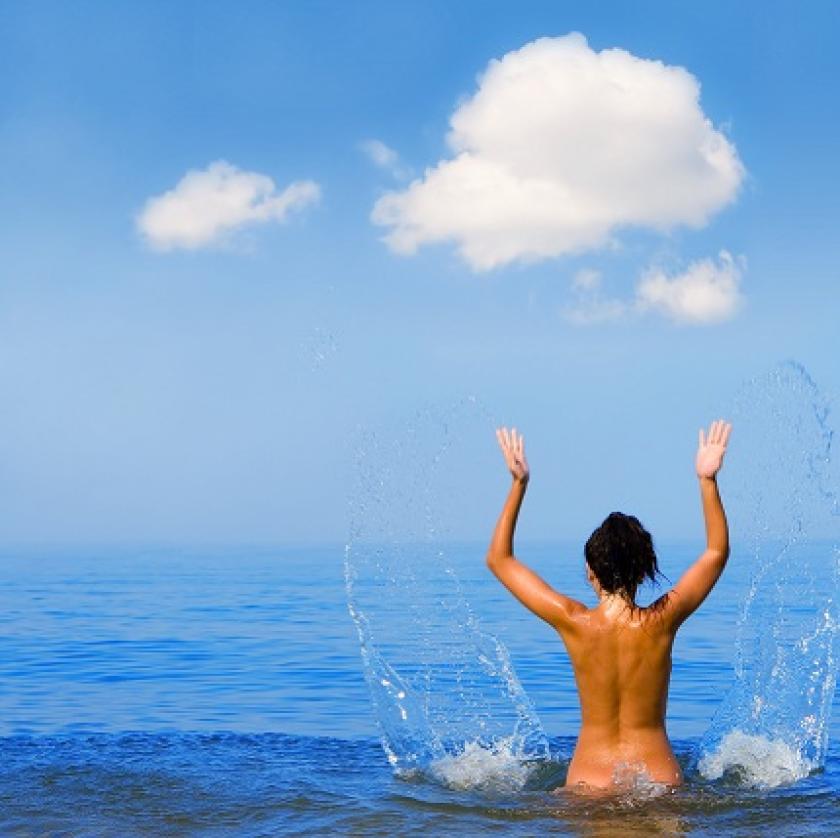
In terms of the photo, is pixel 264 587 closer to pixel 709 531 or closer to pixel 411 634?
pixel 411 634

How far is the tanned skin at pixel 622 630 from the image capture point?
736 centimetres

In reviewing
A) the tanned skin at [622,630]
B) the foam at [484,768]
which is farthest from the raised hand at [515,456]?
the foam at [484,768]

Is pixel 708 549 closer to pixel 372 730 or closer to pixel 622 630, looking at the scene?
pixel 622 630

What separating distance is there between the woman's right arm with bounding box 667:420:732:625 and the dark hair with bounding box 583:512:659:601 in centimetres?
22

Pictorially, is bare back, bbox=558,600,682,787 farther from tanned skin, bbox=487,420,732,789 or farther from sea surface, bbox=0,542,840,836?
sea surface, bbox=0,542,840,836

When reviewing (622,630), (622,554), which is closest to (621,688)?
(622,630)

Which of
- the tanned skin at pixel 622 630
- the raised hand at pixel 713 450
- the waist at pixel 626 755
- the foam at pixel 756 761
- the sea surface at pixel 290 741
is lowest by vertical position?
the sea surface at pixel 290 741

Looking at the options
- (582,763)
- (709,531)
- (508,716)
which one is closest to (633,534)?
(709,531)

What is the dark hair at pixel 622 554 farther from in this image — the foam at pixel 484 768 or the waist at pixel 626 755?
the foam at pixel 484 768

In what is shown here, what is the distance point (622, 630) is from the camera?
7.39m

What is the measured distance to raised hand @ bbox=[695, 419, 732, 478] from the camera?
7410mm

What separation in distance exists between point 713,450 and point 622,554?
88cm

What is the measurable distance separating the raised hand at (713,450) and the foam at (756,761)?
3263mm

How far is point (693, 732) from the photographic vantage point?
1300 cm
